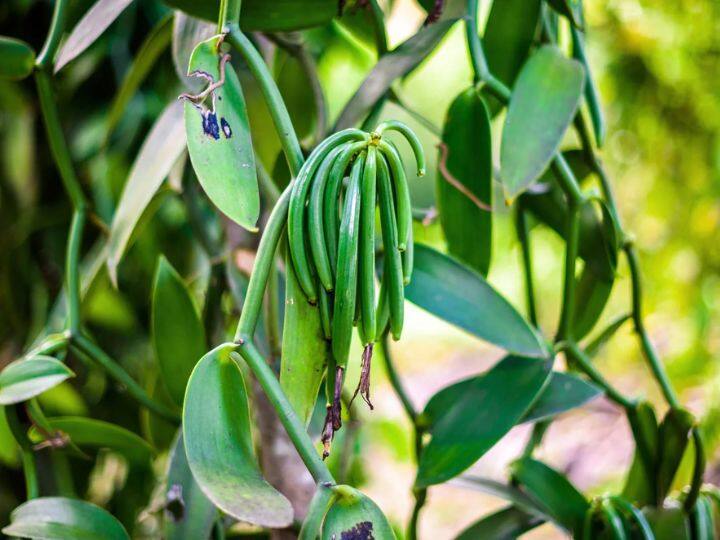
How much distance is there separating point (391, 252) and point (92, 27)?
244 mm

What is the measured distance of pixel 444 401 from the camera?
1.66ft

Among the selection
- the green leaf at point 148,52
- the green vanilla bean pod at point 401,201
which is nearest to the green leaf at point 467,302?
the green vanilla bean pod at point 401,201

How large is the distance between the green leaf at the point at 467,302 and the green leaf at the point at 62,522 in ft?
0.75

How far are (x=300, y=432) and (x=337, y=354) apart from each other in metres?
0.04

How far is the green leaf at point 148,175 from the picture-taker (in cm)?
45

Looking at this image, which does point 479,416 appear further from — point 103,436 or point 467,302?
point 103,436

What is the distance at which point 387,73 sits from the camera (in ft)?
1.41

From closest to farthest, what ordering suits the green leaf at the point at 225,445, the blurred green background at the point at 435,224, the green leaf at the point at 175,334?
the green leaf at the point at 225,445 < the green leaf at the point at 175,334 < the blurred green background at the point at 435,224

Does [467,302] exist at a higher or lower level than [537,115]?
lower

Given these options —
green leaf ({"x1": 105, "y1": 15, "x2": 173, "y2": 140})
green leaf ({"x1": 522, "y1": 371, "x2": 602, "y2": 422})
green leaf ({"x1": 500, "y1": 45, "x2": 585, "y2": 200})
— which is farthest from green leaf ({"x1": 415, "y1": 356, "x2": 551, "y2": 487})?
green leaf ({"x1": 105, "y1": 15, "x2": 173, "y2": 140})

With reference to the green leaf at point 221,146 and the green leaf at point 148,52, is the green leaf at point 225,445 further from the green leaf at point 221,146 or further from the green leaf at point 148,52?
the green leaf at point 148,52

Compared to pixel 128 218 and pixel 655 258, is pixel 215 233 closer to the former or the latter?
pixel 128 218

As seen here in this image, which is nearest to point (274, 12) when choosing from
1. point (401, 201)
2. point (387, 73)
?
point (387, 73)

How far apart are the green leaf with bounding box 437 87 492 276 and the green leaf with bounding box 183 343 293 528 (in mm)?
220
